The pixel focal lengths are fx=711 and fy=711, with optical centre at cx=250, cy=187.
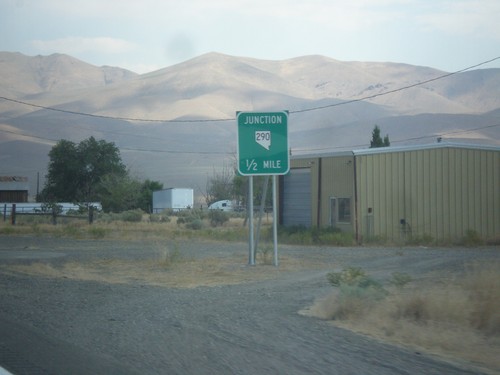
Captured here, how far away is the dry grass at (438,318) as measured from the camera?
356 inches

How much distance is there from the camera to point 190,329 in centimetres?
1073

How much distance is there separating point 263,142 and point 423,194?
14.2 m

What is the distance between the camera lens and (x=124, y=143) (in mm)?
153625

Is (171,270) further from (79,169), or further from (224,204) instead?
(79,169)

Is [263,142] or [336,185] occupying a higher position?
[263,142]

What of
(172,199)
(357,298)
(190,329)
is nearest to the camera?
(190,329)

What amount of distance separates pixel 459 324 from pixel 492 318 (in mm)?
470

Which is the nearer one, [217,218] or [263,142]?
[263,142]

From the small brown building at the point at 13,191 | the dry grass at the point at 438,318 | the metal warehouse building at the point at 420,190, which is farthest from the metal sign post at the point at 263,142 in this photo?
the small brown building at the point at 13,191

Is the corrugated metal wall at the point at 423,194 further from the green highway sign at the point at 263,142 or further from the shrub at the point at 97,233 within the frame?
the shrub at the point at 97,233

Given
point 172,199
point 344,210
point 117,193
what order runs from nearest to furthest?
point 344,210 → point 117,193 → point 172,199

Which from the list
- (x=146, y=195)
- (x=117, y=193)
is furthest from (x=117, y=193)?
(x=146, y=195)

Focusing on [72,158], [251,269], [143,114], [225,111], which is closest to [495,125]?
[225,111]

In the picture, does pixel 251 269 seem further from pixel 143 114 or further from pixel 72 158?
pixel 143 114
